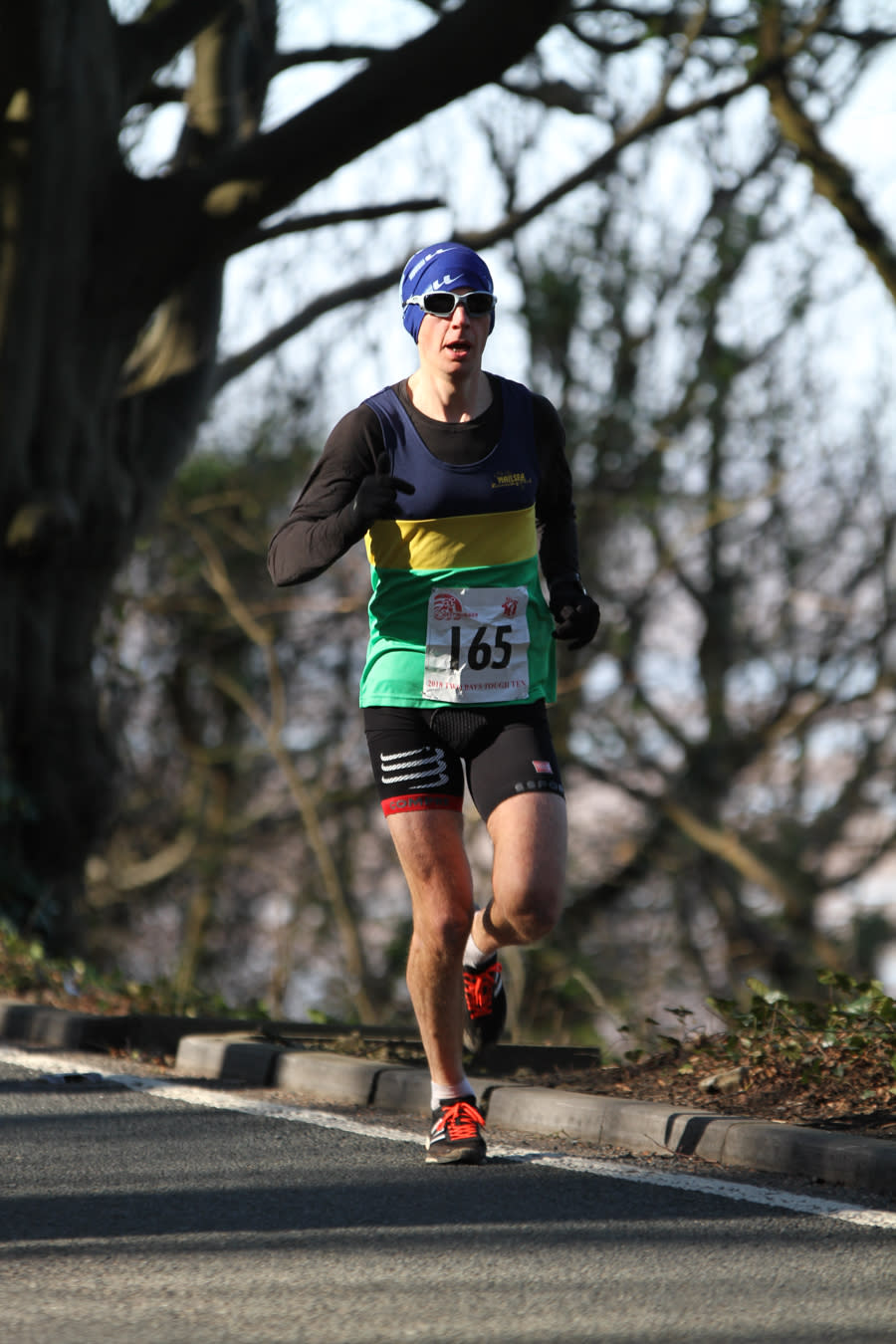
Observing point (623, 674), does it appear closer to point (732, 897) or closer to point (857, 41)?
point (732, 897)

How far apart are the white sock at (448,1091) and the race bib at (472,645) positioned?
3.28ft

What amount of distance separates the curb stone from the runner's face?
2.08 m

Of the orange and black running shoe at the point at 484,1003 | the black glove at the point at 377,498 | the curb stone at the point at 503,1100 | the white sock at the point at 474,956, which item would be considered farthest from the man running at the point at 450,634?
the curb stone at the point at 503,1100

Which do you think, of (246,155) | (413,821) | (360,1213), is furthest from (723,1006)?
(246,155)

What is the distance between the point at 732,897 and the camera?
1747 centimetres

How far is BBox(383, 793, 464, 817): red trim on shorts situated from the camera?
447cm

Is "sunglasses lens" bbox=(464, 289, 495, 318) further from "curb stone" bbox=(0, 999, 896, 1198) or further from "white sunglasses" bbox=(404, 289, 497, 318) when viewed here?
"curb stone" bbox=(0, 999, 896, 1198)

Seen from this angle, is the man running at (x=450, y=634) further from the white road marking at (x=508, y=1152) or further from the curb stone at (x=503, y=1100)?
the curb stone at (x=503, y=1100)

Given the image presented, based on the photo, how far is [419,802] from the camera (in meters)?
4.47

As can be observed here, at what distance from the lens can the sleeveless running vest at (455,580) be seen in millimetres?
4438

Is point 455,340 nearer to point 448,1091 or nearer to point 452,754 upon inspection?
point 452,754

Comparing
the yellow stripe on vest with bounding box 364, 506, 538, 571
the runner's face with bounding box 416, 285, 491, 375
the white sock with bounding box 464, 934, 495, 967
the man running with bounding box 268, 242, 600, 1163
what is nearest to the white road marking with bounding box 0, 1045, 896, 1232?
the man running with bounding box 268, 242, 600, 1163

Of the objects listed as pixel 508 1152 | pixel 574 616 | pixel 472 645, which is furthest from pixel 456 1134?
pixel 574 616

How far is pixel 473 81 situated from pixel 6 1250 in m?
6.62
